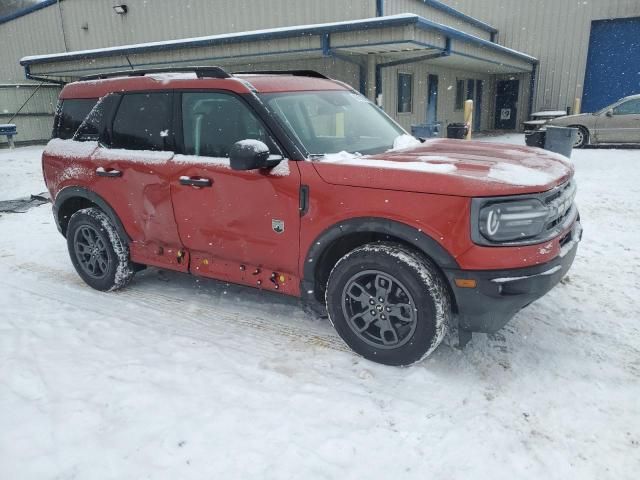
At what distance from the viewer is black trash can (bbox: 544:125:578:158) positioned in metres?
10.5

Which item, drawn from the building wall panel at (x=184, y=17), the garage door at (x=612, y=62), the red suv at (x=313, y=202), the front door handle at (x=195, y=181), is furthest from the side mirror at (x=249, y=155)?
the garage door at (x=612, y=62)

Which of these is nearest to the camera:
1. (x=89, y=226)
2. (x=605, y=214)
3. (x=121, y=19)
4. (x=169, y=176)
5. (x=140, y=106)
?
(x=169, y=176)

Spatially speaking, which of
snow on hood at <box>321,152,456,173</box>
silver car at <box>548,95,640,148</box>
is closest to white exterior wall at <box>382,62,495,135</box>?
silver car at <box>548,95,640,148</box>

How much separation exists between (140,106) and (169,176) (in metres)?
0.77

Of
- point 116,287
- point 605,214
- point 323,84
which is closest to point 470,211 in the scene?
point 323,84

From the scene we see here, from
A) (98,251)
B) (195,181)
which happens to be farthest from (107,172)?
(195,181)

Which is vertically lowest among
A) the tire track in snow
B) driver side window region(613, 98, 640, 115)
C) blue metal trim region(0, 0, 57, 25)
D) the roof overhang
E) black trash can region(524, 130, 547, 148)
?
the tire track in snow

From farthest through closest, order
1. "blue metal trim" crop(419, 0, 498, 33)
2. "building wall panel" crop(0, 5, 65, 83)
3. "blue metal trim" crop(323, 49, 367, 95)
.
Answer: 1. "building wall panel" crop(0, 5, 65, 83)
2. "blue metal trim" crop(419, 0, 498, 33)
3. "blue metal trim" crop(323, 49, 367, 95)

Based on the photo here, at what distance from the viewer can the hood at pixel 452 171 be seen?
279 cm

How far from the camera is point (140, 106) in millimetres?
4168

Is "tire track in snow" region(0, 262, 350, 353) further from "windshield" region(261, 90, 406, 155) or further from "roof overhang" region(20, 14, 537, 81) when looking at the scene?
"roof overhang" region(20, 14, 537, 81)

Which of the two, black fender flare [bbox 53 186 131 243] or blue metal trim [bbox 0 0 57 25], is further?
blue metal trim [bbox 0 0 57 25]

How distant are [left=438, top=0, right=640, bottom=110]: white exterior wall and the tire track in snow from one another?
22.3m

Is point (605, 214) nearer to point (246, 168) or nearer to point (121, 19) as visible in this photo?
point (246, 168)
